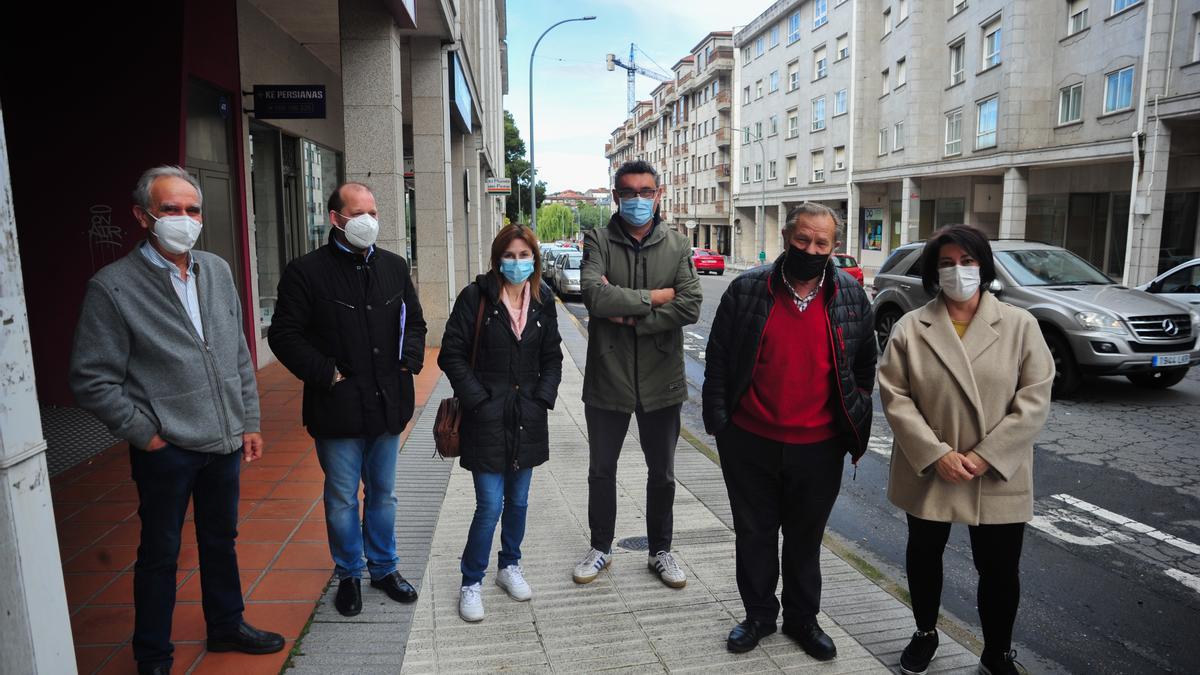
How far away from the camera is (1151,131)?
20359 mm

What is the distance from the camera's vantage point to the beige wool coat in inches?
121

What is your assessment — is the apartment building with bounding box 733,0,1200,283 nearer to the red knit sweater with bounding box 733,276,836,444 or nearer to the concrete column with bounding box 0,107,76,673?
the red knit sweater with bounding box 733,276,836,444

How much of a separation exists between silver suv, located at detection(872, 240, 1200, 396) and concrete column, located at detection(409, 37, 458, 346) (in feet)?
22.4

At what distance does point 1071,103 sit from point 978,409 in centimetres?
2728

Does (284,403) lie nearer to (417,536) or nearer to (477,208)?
(417,536)

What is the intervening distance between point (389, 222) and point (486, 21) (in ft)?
60.9

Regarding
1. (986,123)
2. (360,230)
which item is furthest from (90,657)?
(986,123)

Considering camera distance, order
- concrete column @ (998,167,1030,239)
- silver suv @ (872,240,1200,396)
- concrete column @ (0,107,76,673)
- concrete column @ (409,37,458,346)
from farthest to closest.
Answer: concrete column @ (998,167,1030,239), concrete column @ (409,37,458,346), silver suv @ (872,240,1200,396), concrete column @ (0,107,76,673)

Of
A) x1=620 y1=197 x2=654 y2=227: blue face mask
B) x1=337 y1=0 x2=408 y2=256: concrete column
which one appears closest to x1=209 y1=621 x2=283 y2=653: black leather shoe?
x1=620 y1=197 x2=654 y2=227: blue face mask

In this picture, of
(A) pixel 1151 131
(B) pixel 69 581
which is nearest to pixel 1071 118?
(A) pixel 1151 131

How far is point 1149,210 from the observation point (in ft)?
66.8

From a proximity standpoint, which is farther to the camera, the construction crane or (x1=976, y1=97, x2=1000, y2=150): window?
the construction crane

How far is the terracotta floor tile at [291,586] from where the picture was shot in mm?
3934

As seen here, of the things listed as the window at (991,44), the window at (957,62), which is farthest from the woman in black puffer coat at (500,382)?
the window at (957,62)
